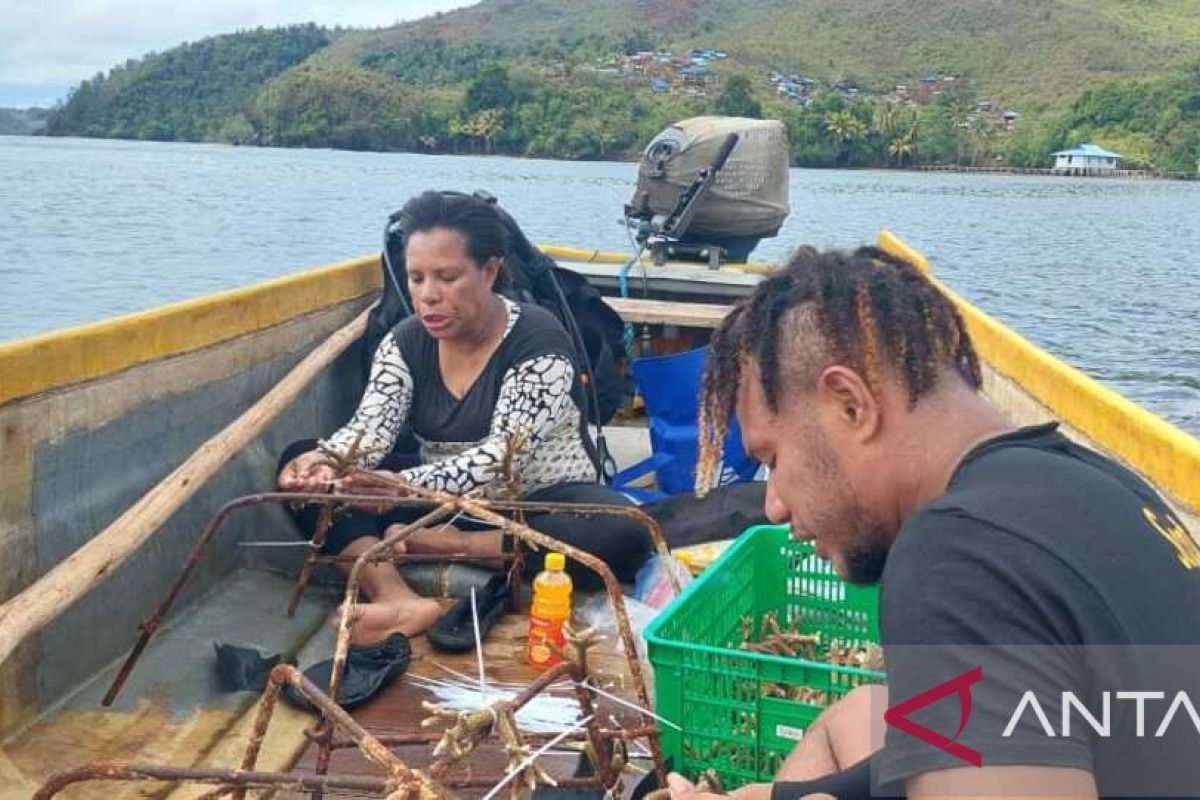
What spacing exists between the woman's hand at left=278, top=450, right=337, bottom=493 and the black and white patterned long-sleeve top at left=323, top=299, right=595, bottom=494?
0.33ft

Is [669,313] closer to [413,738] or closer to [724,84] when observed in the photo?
[413,738]

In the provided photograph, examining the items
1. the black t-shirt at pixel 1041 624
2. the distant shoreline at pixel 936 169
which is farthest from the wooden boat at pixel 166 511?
the distant shoreline at pixel 936 169

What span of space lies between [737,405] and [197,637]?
7.93 ft

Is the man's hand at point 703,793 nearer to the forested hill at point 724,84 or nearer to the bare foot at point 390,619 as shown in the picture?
the bare foot at point 390,619

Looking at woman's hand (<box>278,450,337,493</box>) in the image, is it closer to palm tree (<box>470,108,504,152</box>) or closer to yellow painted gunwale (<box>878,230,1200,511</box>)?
yellow painted gunwale (<box>878,230,1200,511</box>)

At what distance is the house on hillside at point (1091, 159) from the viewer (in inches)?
2872

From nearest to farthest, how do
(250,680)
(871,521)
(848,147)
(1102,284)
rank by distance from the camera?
(871,521) < (250,680) < (1102,284) < (848,147)

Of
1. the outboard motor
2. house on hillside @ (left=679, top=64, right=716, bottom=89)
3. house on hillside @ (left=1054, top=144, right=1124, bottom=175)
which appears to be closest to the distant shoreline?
house on hillside @ (left=1054, top=144, right=1124, bottom=175)

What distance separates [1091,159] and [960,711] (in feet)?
259

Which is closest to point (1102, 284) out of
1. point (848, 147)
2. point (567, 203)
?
point (567, 203)

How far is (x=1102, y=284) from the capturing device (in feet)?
70.4

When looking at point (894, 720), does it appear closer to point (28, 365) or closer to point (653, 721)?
point (653, 721)

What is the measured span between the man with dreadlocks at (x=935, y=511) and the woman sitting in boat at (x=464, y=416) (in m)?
1.95

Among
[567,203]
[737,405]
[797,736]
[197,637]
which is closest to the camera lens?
[737,405]
